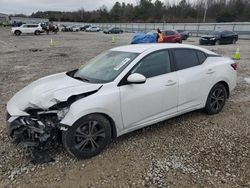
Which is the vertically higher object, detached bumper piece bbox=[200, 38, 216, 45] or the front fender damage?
detached bumper piece bbox=[200, 38, 216, 45]

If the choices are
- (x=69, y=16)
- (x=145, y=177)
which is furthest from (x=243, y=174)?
(x=69, y=16)

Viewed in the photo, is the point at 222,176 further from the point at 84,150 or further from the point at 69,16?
the point at 69,16

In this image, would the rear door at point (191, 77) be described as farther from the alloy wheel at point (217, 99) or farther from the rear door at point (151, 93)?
the alloy wheel at point (217, 99)

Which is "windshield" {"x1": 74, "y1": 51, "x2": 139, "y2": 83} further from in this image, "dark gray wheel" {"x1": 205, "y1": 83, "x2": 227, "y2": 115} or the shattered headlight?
"dark gray wheel" {"x1": 205, "y1": 83, "x2": 227, "y2": 115}

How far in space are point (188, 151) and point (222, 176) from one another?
65 cm

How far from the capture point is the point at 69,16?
110000 mm

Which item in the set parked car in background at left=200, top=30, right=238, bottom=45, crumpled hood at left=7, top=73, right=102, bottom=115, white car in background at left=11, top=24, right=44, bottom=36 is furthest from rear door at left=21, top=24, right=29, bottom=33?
crumpled hood at left=7, top=73, right=102, bottom=115

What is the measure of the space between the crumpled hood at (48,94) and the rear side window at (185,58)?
161 centimetres

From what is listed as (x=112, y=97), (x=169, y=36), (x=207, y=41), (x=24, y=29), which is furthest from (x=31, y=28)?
(x=112, y=97)

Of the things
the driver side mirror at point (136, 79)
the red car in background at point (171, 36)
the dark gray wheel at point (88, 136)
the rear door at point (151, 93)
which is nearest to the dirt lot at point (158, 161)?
the dark gray wheel at point (88, 136)

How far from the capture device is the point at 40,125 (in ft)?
10.1

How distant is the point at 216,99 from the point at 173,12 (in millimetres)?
83393

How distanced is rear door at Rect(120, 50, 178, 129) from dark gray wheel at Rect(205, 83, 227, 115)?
3.22ft

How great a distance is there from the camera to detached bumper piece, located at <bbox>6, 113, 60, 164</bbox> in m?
3.09
